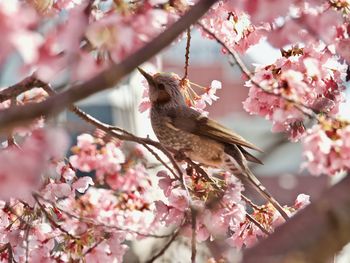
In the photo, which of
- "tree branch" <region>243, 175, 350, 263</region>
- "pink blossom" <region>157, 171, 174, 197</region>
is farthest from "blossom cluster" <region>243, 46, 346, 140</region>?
"tree branch" <region>243, 175, 350, 263</region>

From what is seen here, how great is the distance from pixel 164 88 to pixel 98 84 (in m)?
2.00

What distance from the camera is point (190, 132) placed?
3.44 meters

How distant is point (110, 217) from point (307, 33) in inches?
29.7

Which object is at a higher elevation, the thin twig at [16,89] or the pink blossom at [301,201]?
the thin twig at [16,89]

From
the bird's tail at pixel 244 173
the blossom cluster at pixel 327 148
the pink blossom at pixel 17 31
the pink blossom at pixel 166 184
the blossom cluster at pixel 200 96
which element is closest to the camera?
the pink blossom at pixel 17 31

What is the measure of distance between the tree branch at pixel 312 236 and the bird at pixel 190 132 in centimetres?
174

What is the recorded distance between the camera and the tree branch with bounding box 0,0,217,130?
4.54 feet

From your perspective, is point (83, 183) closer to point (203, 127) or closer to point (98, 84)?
point (203, 127)

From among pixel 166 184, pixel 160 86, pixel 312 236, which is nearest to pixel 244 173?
pixel 166 184

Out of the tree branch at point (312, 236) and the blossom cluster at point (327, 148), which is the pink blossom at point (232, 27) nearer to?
the blossom cluster at point (327, 148)

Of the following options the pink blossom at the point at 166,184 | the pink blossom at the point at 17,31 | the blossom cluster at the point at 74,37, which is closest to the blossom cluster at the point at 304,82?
the pink blossom at the point at 166,184

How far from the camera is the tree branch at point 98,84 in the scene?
1384mm

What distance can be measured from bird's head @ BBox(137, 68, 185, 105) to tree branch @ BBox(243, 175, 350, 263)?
6.01 ft

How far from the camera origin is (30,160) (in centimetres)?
154
